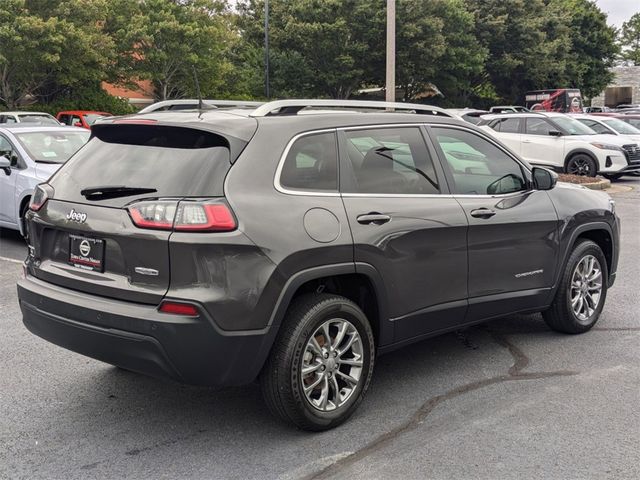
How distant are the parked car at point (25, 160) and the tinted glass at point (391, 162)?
594cm

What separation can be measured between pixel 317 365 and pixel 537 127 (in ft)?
50.9

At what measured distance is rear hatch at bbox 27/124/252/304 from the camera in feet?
11.7

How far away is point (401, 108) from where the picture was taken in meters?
4.80

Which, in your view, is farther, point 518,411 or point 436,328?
point 436,328

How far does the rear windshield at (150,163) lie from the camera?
3.66 metres

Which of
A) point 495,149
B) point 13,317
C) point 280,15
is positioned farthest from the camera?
point 280,15

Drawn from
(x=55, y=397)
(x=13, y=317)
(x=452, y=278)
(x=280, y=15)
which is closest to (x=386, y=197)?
(x=452, y=278)

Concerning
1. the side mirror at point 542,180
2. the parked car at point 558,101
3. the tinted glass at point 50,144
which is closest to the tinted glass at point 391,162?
the side mirror at point 542,180

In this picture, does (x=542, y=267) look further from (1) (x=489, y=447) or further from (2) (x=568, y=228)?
(1) (x=489, y=447)

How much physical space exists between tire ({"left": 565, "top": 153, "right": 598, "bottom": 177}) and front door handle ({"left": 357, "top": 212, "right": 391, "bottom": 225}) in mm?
14553

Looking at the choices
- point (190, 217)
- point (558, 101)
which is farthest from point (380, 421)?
point (558, 101)

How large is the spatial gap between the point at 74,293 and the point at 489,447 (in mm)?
2298

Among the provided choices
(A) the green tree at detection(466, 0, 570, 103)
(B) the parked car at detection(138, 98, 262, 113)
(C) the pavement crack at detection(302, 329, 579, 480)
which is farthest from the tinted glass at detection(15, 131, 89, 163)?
(A) the green tree at detection(466, 0, 570, 103)

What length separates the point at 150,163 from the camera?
12.7 feet
